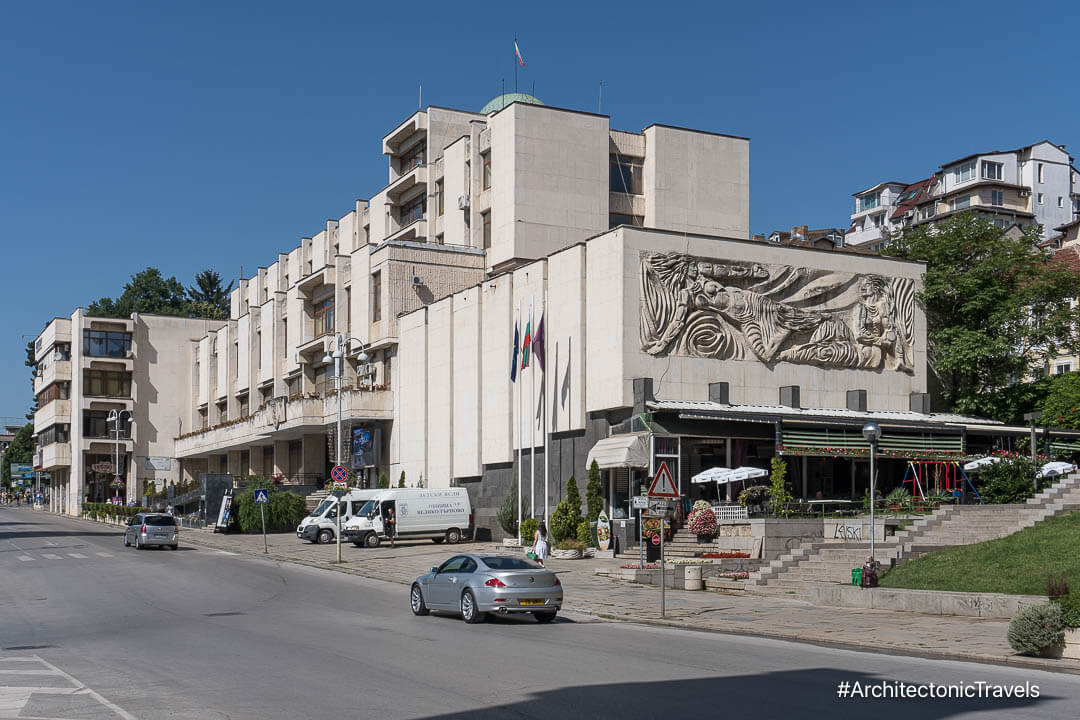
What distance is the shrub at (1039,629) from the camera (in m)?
15.4

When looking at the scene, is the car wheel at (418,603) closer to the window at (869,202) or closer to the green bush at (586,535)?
the green bush at (586,535)

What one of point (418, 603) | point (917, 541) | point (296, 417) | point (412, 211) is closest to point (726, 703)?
point (418, 603)

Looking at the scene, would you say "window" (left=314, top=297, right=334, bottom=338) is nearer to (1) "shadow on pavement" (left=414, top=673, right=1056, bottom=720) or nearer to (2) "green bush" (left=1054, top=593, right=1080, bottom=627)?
(2) "green bush" (left=1054, top=593, right=1080, bottom=627)

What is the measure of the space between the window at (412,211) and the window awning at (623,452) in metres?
32.6

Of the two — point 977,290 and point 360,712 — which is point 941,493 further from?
point 360,712

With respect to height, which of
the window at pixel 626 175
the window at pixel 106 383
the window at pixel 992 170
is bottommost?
the window at pixel 106 383

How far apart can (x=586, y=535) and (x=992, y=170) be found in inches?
3091

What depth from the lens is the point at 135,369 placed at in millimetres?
99750

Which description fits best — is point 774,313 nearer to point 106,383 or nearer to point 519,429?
point 519,429

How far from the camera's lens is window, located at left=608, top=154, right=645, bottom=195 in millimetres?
59188

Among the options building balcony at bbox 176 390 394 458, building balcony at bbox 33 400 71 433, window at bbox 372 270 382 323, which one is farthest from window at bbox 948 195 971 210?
building balcony at bbox 33 400 71 433

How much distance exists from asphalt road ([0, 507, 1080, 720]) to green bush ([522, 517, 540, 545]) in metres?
17.0

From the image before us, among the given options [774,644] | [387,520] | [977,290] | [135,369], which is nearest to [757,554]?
[774,644]

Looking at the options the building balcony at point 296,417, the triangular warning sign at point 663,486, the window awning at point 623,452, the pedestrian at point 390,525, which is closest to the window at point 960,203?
the building balcony at point 296,417
